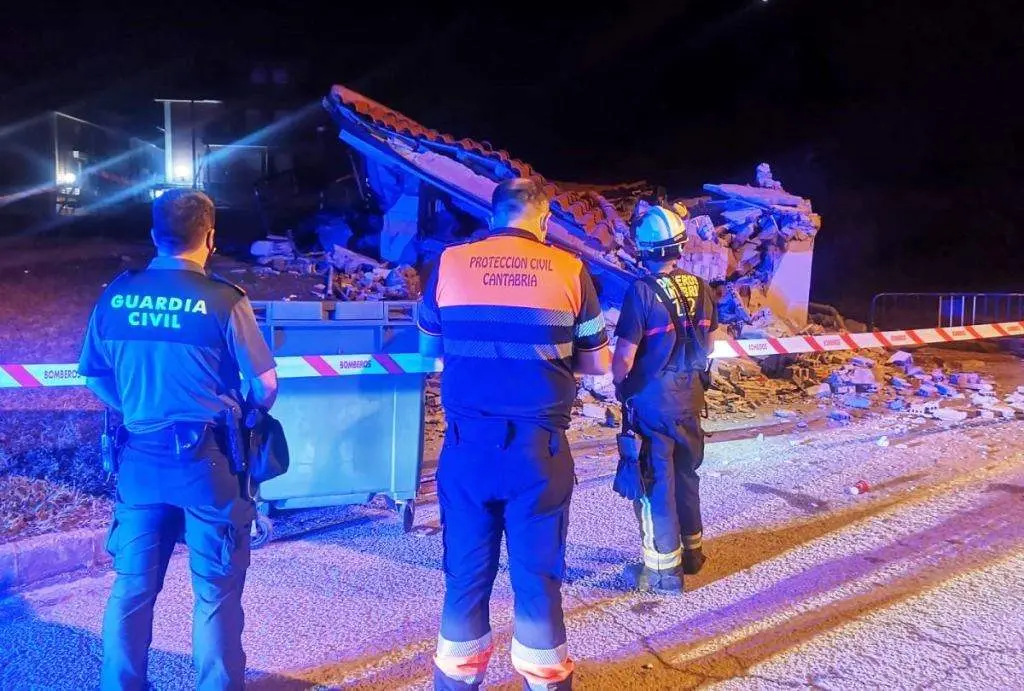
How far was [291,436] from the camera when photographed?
4.82 metres

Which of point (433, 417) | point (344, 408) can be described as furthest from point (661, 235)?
point (433, 417)

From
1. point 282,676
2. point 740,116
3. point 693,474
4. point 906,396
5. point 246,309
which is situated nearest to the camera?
point 246,309

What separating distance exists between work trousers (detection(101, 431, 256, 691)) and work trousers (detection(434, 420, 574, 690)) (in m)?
0.74

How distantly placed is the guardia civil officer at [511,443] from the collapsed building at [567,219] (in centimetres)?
636

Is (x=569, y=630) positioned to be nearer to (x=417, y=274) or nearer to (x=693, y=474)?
(x=693, y=474)

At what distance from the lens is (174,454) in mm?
2941

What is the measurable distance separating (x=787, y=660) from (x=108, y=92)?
30.9 meters

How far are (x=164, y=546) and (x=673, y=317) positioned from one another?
2441 millimetres

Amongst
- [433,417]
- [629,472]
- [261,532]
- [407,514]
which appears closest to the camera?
[629,472]

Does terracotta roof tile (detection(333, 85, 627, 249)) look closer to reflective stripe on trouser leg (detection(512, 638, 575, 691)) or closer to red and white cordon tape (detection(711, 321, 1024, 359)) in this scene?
red and white cordon tape (detection(711, 321, 1024, 359))

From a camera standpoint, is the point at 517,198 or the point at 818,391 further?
the point at 818,391

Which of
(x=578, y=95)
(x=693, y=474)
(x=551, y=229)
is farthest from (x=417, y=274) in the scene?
(x=578, y=95)

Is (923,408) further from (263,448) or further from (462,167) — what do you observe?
(263,448)

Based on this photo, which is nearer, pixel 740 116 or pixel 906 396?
pixel 906 396
